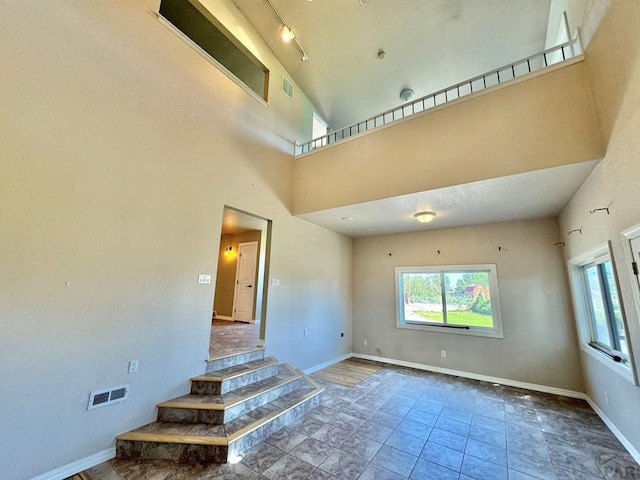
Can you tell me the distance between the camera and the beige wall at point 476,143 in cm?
260

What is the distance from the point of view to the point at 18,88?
6.71 feet

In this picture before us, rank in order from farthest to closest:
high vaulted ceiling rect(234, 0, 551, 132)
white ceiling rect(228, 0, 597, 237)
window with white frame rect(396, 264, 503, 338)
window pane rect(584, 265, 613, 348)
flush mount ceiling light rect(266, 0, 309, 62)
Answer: window with white frame rect(396, 264, 503, 338) < high vaulted ceiling rect(234, 0, 551, 132) < flush mount ceiling light rect(266, 0, 309, 62) < white ceiling rect(228, 0, 597, 237) < window pane rect(584, 265, 613, 348)

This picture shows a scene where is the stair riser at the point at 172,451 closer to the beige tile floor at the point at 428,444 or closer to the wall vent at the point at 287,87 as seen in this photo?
the beige tile floor at the point at 428,444

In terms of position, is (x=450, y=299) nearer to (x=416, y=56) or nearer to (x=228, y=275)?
(x=416, y=56)

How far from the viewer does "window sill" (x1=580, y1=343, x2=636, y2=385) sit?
238 cm

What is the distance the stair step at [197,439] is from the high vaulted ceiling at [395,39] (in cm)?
579

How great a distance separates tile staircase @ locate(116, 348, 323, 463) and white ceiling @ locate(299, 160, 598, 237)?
2687 millimetres

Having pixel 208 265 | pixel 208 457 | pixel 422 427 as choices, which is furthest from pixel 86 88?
pixel 422 427

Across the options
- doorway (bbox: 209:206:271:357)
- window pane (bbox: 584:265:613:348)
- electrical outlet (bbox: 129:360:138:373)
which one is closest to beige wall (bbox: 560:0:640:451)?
window pane (bbox: 584:265:613:348)

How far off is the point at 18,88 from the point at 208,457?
3488 millimetres

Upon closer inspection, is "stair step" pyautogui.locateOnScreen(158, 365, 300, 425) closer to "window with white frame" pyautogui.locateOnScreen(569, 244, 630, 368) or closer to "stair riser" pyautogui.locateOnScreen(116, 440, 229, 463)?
"stair riser" pyautogui.locateOnScreen(116, 440, 229, 463)

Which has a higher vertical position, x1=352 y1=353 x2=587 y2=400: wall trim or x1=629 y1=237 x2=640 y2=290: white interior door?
x1=629 y1=237 x2=640 y2=290: white interior door

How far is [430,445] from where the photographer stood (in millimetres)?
2578

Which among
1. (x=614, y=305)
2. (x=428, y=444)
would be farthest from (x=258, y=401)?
(x=614, y=305)
